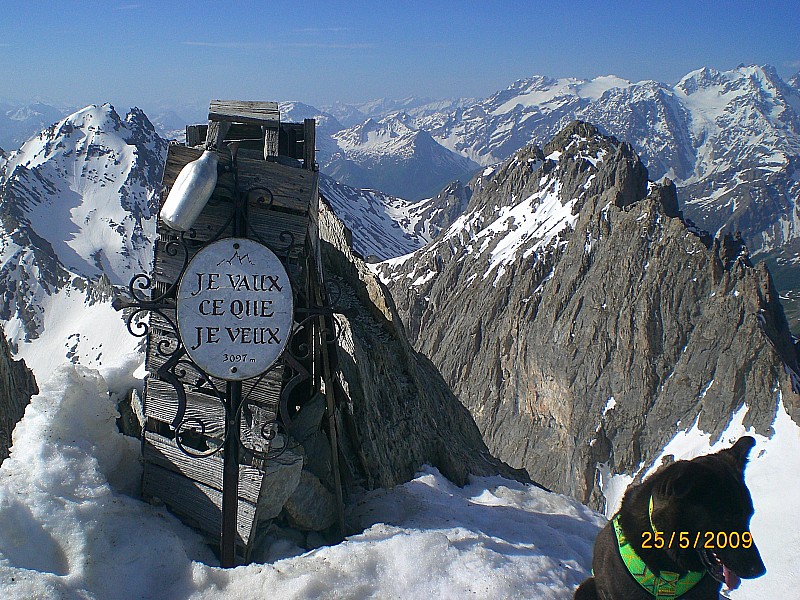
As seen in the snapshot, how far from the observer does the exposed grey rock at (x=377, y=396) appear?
745 cm

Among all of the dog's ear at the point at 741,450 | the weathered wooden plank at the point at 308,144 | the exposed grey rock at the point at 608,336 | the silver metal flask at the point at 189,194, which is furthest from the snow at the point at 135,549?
the exposed grey rock at the point at 608,336

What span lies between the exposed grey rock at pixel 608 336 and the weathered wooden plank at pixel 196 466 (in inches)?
2762

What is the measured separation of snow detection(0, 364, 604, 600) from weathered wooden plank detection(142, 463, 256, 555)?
126 millimetres

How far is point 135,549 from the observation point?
4.34 m

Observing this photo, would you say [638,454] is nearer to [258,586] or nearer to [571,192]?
[571,192]

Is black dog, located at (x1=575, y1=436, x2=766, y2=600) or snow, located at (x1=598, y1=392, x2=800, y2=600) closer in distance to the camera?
black dog, located at (x1=575, y1=436, x2=766, y2=600)

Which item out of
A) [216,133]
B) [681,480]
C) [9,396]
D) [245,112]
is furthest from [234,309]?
[9,396]

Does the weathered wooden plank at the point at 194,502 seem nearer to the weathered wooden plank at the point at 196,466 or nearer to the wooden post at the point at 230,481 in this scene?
the weathered wooden plank at the point at 196,466

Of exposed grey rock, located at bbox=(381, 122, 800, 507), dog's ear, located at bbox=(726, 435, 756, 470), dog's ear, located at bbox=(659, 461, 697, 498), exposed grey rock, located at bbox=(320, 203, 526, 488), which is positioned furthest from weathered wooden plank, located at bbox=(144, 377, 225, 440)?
exposed grey rock, located at bbox=(381, 122, 800, 507)

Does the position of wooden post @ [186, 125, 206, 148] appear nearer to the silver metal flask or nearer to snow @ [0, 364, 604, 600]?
the silver metal flask

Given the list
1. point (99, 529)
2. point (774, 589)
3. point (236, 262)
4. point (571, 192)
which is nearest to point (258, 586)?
point (99, 529)

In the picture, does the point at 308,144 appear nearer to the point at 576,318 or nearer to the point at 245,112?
the point at 245,112

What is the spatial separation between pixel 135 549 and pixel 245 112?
4.08 meters
